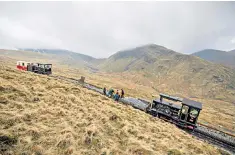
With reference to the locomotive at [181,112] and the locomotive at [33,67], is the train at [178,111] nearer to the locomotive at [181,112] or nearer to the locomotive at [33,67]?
the locomotive at [181,112]

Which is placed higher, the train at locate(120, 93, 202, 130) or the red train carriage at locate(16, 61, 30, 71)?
the red train carriage at locate(16, 61, 30, 71)

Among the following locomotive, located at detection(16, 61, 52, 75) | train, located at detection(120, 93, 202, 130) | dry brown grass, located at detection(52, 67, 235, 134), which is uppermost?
locomotive, located at detection(16, 61, 52, 75)

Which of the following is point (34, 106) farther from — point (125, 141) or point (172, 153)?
point (172, 153)

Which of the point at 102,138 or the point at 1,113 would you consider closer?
the point at 1,113

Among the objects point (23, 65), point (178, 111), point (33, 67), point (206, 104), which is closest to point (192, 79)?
point (206, 104)

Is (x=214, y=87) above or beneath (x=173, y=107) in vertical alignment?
beneath

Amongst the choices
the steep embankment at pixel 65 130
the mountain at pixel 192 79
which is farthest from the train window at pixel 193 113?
the mountain at pixel 192 79

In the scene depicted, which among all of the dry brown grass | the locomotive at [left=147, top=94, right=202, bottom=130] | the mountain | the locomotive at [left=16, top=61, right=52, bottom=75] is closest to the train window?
the locomotive at [left=147, top=94, right=202, bottom=130]

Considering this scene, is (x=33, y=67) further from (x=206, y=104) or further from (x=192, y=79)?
(x=192, y=79)

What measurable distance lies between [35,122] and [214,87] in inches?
6549

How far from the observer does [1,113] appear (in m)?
9.47

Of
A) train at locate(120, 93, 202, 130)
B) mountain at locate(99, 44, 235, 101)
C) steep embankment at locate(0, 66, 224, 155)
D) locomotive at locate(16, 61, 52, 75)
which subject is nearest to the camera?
steep embankment at locate(0, 66, 224, 155)

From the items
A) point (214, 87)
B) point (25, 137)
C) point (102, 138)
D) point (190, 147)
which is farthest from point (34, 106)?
point (214, 87)

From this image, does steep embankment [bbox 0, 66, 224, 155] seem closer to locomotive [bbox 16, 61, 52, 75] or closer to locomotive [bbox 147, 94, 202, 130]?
locomotive [bbox 147, 94, 202, 130]
